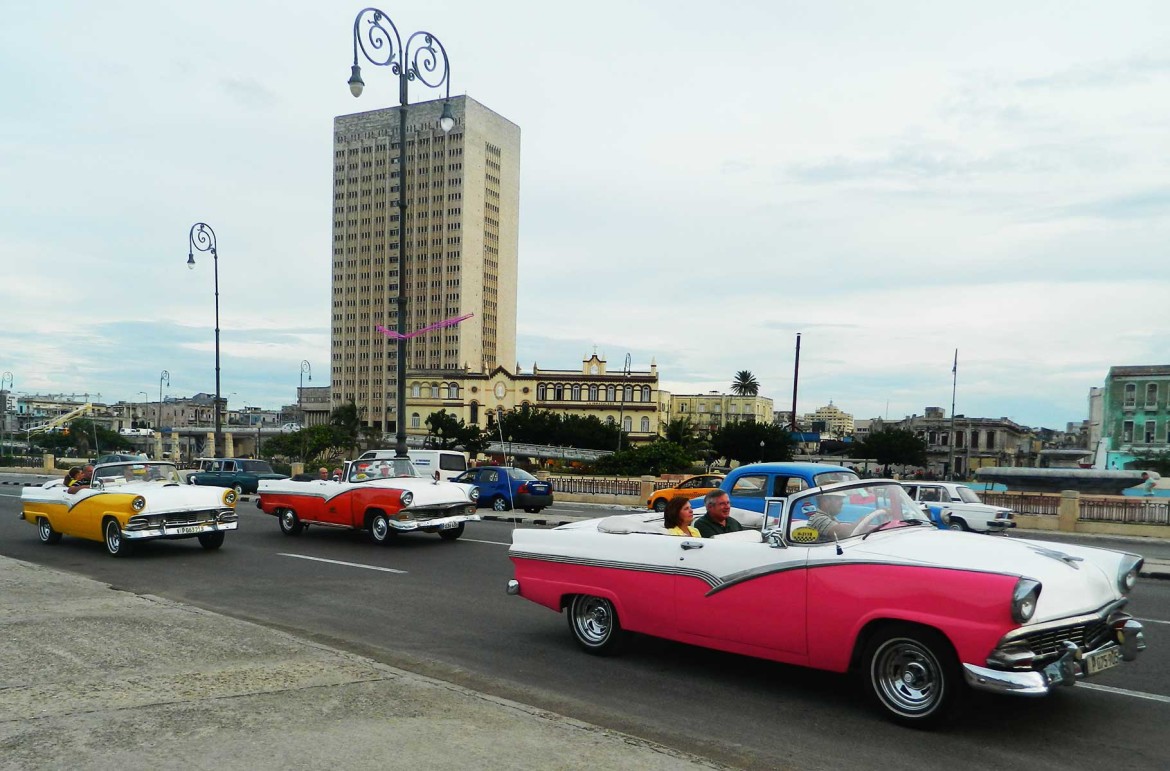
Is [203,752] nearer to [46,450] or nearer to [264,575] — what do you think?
[264,575]

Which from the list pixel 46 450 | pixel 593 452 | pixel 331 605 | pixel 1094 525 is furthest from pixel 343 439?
pixel 331 605

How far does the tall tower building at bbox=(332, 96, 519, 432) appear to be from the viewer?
484ft

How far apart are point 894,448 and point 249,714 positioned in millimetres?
97447

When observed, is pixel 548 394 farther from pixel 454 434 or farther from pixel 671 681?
pixel 671 681

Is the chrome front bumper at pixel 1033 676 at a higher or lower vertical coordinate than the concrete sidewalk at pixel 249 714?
higher

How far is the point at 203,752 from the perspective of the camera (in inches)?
189

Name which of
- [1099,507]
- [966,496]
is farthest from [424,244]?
[966,496]

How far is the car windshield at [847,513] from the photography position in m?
6.44

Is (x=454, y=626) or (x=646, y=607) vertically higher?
(x=646, y=607)

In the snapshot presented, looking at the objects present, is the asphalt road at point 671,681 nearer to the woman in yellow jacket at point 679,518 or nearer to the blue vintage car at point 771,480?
the woman in yellow jacket at point 679,518

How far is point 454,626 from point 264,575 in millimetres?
4855

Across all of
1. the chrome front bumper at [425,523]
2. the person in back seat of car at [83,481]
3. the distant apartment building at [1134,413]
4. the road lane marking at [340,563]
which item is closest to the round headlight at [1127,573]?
the road lane marking at [340,563]

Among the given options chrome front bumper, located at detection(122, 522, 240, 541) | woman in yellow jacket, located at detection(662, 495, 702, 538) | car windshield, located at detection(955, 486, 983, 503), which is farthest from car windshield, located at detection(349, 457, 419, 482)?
car windshield, located at detection(955, 486, 983, 503)

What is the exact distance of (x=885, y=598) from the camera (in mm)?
5828
